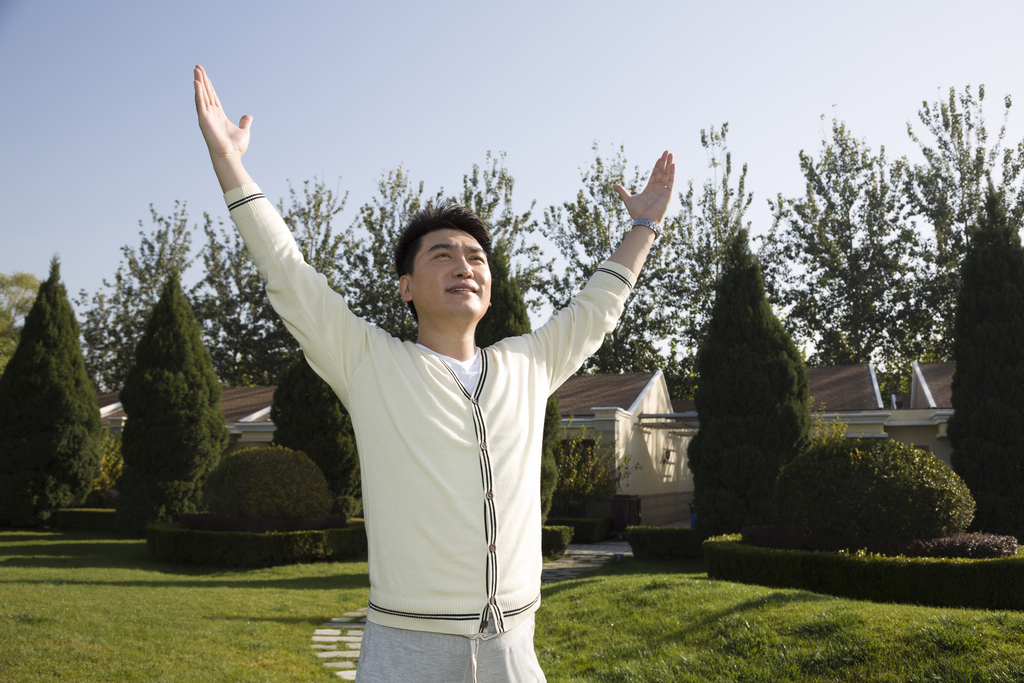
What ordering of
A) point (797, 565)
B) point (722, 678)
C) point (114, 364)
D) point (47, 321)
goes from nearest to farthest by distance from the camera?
point (722, 678)
point (797, 565)
point (47, 321)
point (114, 364)

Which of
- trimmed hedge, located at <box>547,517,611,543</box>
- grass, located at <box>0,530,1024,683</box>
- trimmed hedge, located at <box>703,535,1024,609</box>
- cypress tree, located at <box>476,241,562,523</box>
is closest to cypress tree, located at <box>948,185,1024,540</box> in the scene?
trimmed hedge, located at <box>703,535,1024,609</box>

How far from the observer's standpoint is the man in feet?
5.78

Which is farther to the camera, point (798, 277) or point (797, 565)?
point (798, 277)

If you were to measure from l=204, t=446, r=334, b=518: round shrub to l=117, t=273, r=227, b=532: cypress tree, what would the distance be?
346 cm

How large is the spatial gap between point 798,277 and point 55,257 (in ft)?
86.3

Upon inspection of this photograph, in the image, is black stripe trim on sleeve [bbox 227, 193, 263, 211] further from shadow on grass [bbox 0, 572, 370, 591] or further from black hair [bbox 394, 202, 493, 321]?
shadow on grass [bbox 0, 572, 370, 591]

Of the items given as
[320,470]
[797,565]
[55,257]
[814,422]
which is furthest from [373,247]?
[797,565]

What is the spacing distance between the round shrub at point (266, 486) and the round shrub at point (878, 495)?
800cm

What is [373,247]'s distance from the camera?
29906mm

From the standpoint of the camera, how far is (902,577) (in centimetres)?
795

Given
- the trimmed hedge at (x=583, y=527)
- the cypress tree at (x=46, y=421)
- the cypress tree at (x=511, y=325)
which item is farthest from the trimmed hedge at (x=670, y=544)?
the cypress tree at (x=46, y=421)

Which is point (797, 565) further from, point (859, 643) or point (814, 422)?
point (814, 422)

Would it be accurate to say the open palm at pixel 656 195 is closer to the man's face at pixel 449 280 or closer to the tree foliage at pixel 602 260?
the man's face at pixel 449 280

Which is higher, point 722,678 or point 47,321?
point 47,321
